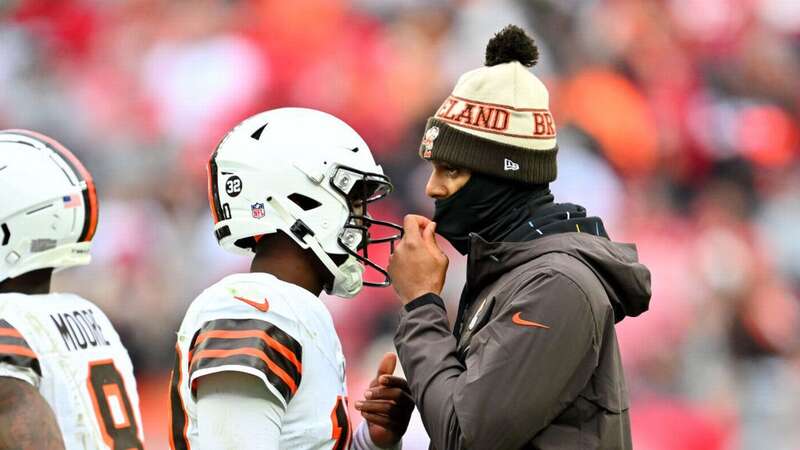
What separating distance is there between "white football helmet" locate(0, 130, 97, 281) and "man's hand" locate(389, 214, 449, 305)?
0.86 meters

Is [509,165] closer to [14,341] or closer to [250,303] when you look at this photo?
[250,303]

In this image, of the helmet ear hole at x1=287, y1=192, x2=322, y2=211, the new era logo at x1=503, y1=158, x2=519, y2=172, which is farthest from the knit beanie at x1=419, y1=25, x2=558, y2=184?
the helmet ear hole at x1=287, y1=192, x2=322, y2=211

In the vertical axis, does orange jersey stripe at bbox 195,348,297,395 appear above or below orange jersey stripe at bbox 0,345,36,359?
above

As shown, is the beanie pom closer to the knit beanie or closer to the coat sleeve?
the knit beanie

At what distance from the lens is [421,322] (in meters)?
2.12

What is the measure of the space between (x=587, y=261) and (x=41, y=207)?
4.20 ft

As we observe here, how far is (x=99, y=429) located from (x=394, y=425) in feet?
2.31

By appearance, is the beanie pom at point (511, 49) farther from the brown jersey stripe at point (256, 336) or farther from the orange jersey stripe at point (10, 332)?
the orange jersey stripe at point (10, 332)

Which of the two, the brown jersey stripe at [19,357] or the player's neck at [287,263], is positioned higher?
the player's neck at [287,263]

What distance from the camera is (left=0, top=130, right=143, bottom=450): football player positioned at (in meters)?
2.37

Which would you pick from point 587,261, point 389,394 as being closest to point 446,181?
point 587,261

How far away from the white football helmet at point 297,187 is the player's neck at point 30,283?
1.75 feet

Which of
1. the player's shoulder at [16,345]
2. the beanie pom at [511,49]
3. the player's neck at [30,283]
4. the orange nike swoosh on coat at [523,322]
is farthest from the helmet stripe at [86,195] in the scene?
the orange nike swoosh on coat at [523,322]

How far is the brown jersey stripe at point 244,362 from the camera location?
191cm
